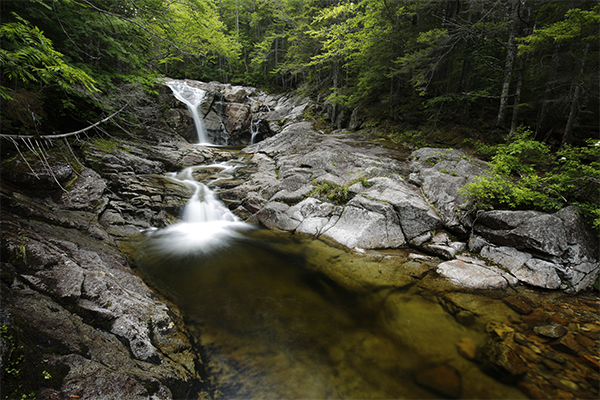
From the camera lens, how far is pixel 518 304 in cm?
427

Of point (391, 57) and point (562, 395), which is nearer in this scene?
point (562, 395)

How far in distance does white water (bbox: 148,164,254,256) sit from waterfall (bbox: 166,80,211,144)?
1088 cm

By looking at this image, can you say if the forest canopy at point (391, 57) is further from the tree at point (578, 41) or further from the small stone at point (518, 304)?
the small stone at point (518, 304)

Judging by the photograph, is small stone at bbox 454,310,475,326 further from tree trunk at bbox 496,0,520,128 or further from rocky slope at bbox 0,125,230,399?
tree trunk at bbox 496,0,520,128

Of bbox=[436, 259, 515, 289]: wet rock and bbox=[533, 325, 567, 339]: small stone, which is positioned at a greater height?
bbox=[436, 259, 515, 289]: wet rock

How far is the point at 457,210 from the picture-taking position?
643 centimetres

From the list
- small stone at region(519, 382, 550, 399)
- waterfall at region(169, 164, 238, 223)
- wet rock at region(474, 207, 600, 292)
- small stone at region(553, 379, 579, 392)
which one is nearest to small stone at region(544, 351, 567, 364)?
small stone at region(553, 379, 579, 392)

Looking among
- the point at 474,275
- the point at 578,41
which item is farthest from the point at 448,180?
the point at 578,41

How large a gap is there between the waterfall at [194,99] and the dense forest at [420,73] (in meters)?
5.77

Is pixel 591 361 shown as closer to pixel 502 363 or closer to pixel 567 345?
pixel 567 345

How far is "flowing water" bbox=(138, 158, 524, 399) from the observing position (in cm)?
299

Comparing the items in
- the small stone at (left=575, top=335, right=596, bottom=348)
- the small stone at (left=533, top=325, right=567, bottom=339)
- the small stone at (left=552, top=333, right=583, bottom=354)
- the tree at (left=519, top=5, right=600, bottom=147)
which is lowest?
the small stone at (left=552, top=333, right=583, bottom=354)

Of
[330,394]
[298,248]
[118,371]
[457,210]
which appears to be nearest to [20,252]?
[118,371]

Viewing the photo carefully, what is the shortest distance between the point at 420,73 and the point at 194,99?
18.8 m
